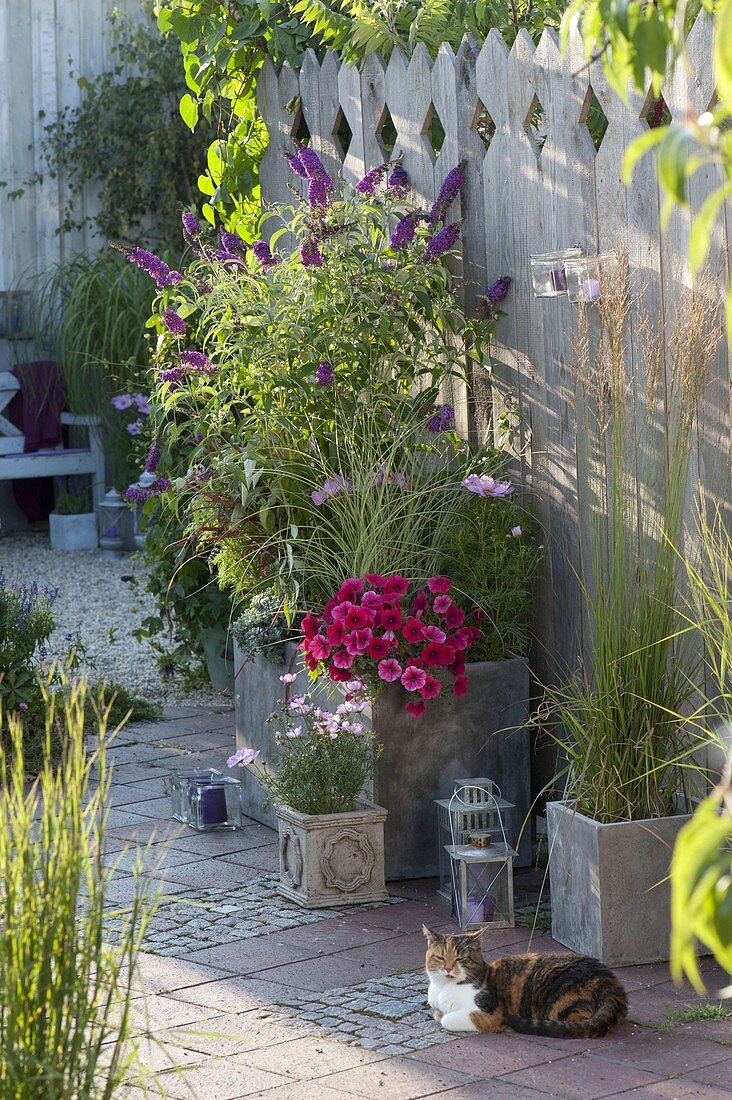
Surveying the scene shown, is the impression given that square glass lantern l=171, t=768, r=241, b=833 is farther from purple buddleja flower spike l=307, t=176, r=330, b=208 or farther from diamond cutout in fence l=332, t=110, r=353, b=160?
diamond cutout in fence l=332, t=110, r=353, b=160

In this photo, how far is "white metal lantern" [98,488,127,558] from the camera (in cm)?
897

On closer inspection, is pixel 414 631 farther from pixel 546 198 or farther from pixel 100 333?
pixel 100 333

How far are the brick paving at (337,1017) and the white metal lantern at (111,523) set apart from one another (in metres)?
4.94

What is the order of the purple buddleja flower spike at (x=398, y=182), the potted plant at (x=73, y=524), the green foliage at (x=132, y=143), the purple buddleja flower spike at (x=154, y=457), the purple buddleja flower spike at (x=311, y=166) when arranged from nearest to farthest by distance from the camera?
the purple buddleja flower spike at (x=311, y=166) → the purple buddleja flower spike at (x=398, y=182) → the purple buddleja flower spike at (x=154, y=457) → the potted plant at (x=73, y=524) → the green foliage at (x=132, y=143)

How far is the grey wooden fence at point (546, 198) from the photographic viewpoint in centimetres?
357

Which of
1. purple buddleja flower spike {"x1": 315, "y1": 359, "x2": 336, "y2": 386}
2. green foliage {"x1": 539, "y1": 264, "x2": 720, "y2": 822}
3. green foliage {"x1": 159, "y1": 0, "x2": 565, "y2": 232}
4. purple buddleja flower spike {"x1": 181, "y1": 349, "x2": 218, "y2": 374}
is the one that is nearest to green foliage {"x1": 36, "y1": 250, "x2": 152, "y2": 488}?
green foliage {"x1": 159, "y1": 0, "x2": 565, "y2": 232}

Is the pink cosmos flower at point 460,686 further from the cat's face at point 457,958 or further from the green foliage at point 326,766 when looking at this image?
the cat's face at point 457,958

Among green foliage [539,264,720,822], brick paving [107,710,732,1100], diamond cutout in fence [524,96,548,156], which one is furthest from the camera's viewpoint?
diamond cutout in fence [524,96,548,156]

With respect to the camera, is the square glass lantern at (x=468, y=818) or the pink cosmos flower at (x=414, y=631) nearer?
the square glass lantern at (x=468, y=818)

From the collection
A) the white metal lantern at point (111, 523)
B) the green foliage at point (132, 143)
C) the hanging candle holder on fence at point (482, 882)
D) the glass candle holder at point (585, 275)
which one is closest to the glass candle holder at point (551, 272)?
the glass candle holder at point (585, 275)

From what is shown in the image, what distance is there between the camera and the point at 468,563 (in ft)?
13.4

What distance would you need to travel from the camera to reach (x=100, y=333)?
8.66 metres

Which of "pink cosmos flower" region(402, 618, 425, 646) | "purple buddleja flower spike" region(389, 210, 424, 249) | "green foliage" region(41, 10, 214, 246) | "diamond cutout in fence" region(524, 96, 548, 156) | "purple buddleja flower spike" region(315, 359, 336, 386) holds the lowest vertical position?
"pink cosmos flower" region(402, 618, 425, 646)

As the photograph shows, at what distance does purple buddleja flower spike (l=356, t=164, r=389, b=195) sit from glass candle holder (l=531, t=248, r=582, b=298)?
0.61 meters
